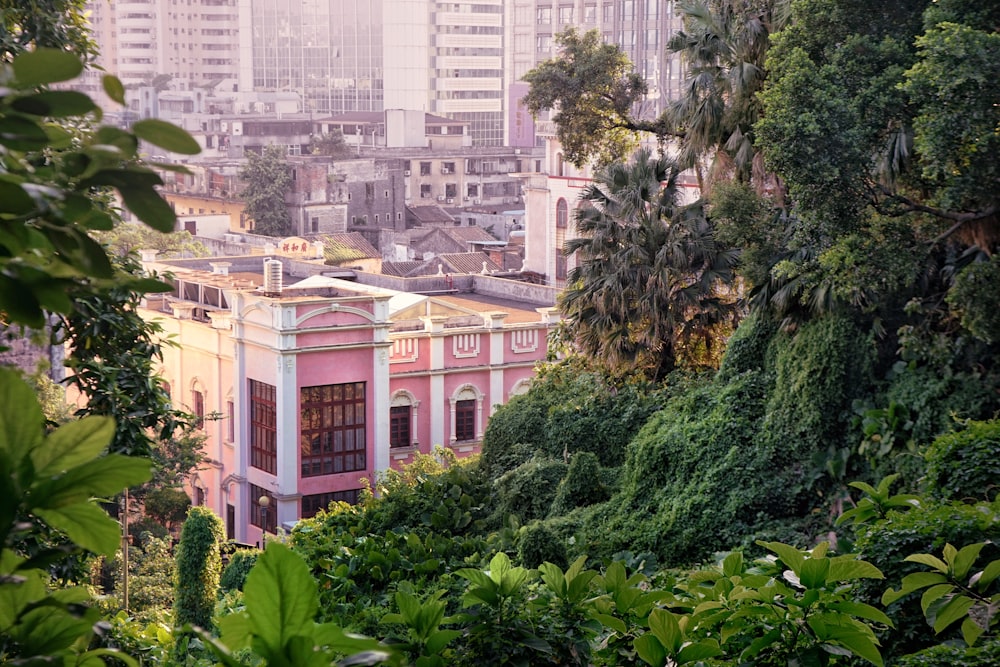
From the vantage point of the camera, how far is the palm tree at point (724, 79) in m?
14.0

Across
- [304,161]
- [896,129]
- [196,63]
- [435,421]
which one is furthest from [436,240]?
[196,63]

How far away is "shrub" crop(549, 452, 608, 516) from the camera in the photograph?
13141 millimetres

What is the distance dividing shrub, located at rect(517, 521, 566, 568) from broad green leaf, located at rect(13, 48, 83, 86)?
9.11m

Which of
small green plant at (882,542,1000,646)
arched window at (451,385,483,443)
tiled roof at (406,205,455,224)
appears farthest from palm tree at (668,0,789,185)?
tiled roof at (406,205,455,224)

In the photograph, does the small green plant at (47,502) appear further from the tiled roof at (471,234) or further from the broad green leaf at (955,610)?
the tiled roof at (471,234)

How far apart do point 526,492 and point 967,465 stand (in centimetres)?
641

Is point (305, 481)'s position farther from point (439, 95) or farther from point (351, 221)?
point (439, 95)

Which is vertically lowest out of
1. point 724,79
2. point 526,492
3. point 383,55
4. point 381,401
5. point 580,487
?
point 381,401

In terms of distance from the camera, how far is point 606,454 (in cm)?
1504

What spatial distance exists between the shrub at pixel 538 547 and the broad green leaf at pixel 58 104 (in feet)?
29.6

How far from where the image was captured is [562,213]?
38875mm

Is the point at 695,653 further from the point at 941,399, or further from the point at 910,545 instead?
the point at 941,399

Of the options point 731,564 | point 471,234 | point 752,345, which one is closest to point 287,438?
point 752,345

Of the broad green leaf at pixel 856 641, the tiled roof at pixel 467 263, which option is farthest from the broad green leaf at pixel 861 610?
the tiled roof at pixel 467 263
